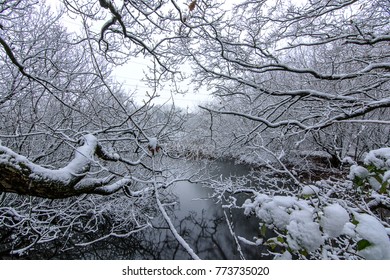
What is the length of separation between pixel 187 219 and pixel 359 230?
24.8 ft

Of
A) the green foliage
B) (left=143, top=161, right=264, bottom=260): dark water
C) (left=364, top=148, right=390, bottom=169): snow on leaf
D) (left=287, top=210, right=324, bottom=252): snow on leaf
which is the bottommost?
(left=143, top=161, right=264, bottom=260): dark water

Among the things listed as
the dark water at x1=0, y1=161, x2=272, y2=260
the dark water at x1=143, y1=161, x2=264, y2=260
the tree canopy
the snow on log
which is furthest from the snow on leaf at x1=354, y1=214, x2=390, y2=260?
the dark water at x1=143, y1=161, x2=264, y2=260

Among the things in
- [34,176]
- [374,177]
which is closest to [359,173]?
[374,177]

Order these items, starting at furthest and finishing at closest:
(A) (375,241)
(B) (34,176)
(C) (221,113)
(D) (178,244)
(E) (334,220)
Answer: (D) (178,244) < (C) (221,113) < (B) (34,176) < (E) (334,220) < (A) (375,241)

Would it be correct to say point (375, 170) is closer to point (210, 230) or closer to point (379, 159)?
point (379, 159)

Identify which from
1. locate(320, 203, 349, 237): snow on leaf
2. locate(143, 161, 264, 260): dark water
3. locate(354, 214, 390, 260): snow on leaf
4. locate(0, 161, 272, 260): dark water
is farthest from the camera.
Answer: locate(143, 161, 264, 260): dark water

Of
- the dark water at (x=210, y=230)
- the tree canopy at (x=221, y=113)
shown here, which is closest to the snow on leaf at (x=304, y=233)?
the tree canopy at (x=221, y=113)

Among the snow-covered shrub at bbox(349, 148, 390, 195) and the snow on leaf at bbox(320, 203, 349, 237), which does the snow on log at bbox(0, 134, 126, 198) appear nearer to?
the snow on leaf at bbox(320, 203, 349, 237)

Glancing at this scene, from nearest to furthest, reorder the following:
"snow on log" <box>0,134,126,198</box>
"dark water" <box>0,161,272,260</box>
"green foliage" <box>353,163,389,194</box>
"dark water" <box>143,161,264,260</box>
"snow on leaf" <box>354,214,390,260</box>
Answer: "snow on leaf" <box>354,214,390,260</box> < "green foliage" <box>353,163,389,194</box> < "snow on log" <box>0,134,126,198</box> < "dark water" <box>0,161,272,260</box> < "dark water" <box>143,161,264,260</box>

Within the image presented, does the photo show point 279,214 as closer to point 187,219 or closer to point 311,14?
point 311,14

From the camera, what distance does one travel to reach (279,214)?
1066mm
